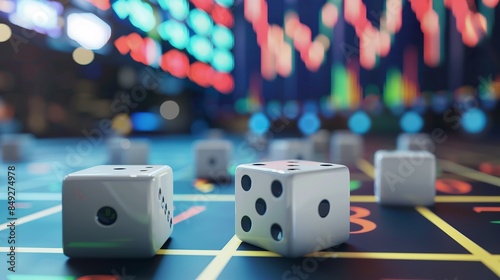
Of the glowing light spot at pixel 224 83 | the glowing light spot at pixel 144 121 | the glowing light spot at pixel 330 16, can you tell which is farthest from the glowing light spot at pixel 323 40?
the glowing light spot at pixel 144 121

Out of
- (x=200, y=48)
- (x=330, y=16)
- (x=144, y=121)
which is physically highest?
(x=330, y=16)

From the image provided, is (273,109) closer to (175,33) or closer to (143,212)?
(175,33)

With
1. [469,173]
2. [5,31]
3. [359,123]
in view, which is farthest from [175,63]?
[469,173]

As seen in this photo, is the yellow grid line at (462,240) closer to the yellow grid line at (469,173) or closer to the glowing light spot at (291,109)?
the yellow grid line at (469,173)

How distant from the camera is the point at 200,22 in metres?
11.2

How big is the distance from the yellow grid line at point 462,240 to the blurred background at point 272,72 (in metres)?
5.35

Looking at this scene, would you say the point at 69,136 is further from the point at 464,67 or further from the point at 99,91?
the point at 464,67

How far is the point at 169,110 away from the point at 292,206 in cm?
1083

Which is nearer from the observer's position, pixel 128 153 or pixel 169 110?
pixel 128 153

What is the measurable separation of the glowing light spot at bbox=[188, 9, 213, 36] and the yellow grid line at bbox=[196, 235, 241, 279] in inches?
363

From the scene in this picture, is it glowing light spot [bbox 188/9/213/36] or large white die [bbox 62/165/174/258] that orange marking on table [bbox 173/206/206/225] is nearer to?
large white die [bbox 62/165/174/258]

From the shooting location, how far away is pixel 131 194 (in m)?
1.63

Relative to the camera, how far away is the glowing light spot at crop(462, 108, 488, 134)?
33.3 ft

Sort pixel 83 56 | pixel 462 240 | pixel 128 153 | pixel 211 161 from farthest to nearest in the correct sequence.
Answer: pixel 83 56 < pixel 128 153 < pixel 211 161 < pixel 462 240
